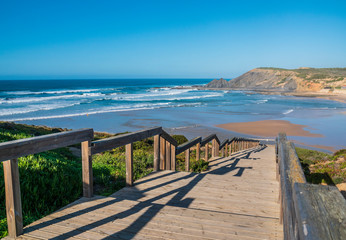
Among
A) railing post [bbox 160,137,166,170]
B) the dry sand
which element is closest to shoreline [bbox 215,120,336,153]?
the dry sand

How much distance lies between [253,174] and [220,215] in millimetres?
3585

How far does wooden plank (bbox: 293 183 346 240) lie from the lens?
3.50ft

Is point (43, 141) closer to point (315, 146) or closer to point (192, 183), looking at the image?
point (192, 183)

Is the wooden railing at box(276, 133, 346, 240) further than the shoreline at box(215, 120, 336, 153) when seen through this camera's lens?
No

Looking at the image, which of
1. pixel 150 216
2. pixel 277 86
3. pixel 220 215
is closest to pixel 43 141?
pixel 150 216

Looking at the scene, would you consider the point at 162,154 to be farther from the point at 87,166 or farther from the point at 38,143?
the point at 38,143

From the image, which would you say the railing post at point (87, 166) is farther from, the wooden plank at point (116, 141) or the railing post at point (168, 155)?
the railing post at point (168, 155)

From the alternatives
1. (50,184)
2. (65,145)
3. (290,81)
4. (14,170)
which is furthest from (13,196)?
(290,81)

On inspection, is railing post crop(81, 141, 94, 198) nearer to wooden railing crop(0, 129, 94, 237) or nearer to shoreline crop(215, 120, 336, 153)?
wooden railing crop(0, 129, 94, 237)

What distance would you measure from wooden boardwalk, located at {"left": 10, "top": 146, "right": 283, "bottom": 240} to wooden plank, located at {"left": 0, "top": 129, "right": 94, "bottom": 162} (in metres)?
0.81

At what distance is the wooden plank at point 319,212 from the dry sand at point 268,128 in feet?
67.6

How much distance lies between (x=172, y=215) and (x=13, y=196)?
1.65 m

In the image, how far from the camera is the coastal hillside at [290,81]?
278 feet

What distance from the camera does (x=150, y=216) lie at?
3219 mm
